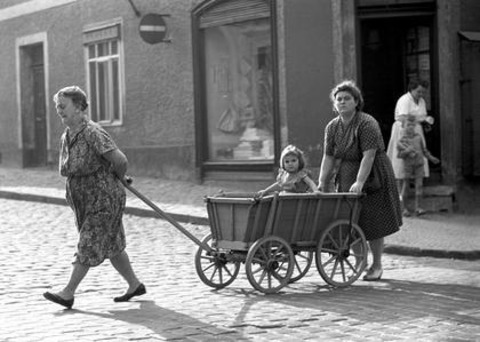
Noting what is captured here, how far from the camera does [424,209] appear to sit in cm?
1409

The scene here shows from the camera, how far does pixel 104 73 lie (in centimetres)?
2031

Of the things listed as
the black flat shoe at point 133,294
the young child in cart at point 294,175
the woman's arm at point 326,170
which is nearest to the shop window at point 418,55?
the woman's arm at point 326,170

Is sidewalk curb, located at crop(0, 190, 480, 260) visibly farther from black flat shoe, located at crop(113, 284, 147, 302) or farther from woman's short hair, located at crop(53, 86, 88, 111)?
woman's short hair, located at crop(53, 86, 88, 111)

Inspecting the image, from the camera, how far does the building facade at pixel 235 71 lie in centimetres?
1451

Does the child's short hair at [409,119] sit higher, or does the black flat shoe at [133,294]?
the child's short hair at [409,119]

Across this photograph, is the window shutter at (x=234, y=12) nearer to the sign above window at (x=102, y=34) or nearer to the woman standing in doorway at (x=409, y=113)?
the sign above window at (x=102, y=34)

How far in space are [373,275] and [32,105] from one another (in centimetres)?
1576

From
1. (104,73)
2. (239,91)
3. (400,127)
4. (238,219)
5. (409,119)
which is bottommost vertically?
(238,219)

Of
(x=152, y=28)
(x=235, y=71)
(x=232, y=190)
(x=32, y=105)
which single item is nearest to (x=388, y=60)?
(x=235, y=71)

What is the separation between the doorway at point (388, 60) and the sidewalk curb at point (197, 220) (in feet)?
10.9

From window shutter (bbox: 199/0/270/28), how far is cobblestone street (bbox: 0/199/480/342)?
634 centimetres

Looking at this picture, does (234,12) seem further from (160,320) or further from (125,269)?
(160,320)

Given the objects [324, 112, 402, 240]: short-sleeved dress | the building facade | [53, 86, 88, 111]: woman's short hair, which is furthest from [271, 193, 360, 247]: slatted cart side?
the building facade

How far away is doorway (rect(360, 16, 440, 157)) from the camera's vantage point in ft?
48.9
